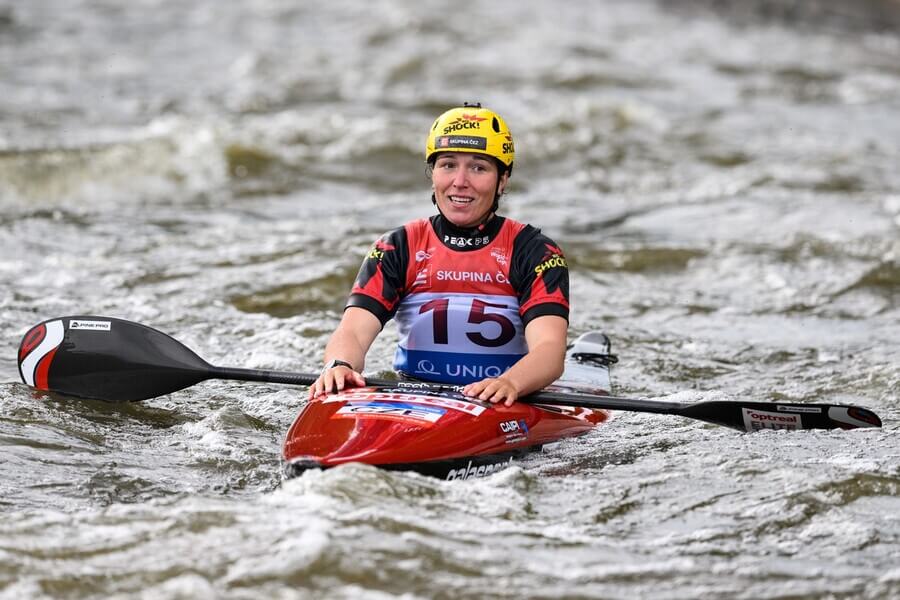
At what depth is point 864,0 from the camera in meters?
23.3

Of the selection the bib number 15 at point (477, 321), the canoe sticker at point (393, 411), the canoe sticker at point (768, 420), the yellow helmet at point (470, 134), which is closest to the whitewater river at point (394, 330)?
the canoe sticker at point (768, 420)

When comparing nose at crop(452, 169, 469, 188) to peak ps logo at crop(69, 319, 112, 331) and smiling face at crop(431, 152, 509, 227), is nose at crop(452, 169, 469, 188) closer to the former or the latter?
smiling face at crop(431, 152, 509, 227)

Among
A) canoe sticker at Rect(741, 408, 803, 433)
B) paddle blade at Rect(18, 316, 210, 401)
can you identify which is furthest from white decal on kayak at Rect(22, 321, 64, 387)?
canoe sticker at Rect(741, 408, 803, 433)

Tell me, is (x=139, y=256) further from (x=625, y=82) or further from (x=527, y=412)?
(x=625, y=82)

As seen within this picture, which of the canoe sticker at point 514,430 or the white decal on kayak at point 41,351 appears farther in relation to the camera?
the white decal on kayak at point 41,351

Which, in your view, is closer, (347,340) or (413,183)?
(347,340)

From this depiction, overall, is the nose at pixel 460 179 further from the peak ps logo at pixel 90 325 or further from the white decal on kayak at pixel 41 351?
the white decal on kayak at pixel 41 351

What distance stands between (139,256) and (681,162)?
21.5ft

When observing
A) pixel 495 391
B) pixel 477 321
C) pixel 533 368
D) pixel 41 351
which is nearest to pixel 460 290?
pixel 477 321

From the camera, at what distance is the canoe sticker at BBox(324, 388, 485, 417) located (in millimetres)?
4930

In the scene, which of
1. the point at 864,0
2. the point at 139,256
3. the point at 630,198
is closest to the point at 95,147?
the point at 139,256

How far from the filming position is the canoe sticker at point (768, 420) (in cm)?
546

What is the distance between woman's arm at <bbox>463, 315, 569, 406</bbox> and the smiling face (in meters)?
0.53

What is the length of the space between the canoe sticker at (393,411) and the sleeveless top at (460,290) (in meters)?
0.68
